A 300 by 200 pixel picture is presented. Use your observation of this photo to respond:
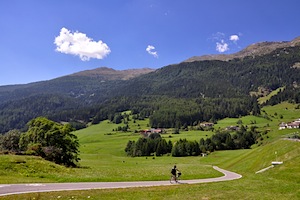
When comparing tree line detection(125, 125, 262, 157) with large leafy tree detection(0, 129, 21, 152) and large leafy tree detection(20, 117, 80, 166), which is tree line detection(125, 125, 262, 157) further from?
large leafy tree detection(20, 117, 80, 166)

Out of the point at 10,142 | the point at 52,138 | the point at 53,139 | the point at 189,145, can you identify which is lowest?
the point at 189,145

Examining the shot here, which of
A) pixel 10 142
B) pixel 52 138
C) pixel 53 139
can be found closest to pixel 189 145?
pixel 10 142

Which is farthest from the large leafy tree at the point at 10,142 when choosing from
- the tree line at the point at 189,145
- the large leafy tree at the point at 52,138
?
the tree line at the point at 189,145

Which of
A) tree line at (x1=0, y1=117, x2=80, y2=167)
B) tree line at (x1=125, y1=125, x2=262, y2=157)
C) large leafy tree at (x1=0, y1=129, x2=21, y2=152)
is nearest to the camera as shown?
tree line at (x1=0, y1=117, x2=80, y2=167)

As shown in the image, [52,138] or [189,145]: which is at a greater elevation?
[52,138]

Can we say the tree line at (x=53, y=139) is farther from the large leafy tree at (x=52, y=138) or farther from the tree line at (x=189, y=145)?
Result: the tree line at (x=189, y=145)

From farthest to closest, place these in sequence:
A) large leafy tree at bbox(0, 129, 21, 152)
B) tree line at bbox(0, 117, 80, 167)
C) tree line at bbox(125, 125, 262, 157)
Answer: tree line at bbox(125, 125, 262, 157)
large leafy tree at bbox(0, 129, 21, 152)
tree line at bbox(0, 117, 80, 167)

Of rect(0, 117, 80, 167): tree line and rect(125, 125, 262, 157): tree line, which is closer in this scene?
rect(0, 117, 80, 167): tree line

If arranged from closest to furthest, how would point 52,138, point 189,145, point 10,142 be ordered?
point 52,138 → point 10,142 → point 189,145

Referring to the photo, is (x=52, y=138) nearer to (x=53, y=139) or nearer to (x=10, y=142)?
(x=53, y=139)

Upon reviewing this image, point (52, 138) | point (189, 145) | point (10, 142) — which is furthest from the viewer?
point (189, 145)

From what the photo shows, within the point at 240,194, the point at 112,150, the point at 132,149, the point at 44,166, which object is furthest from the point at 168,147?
the point at 240,194

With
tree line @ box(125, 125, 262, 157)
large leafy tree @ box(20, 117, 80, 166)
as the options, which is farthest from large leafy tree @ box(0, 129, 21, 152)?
tree line @ box(125, 125, 262, 157)

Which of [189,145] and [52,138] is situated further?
[189,145]
